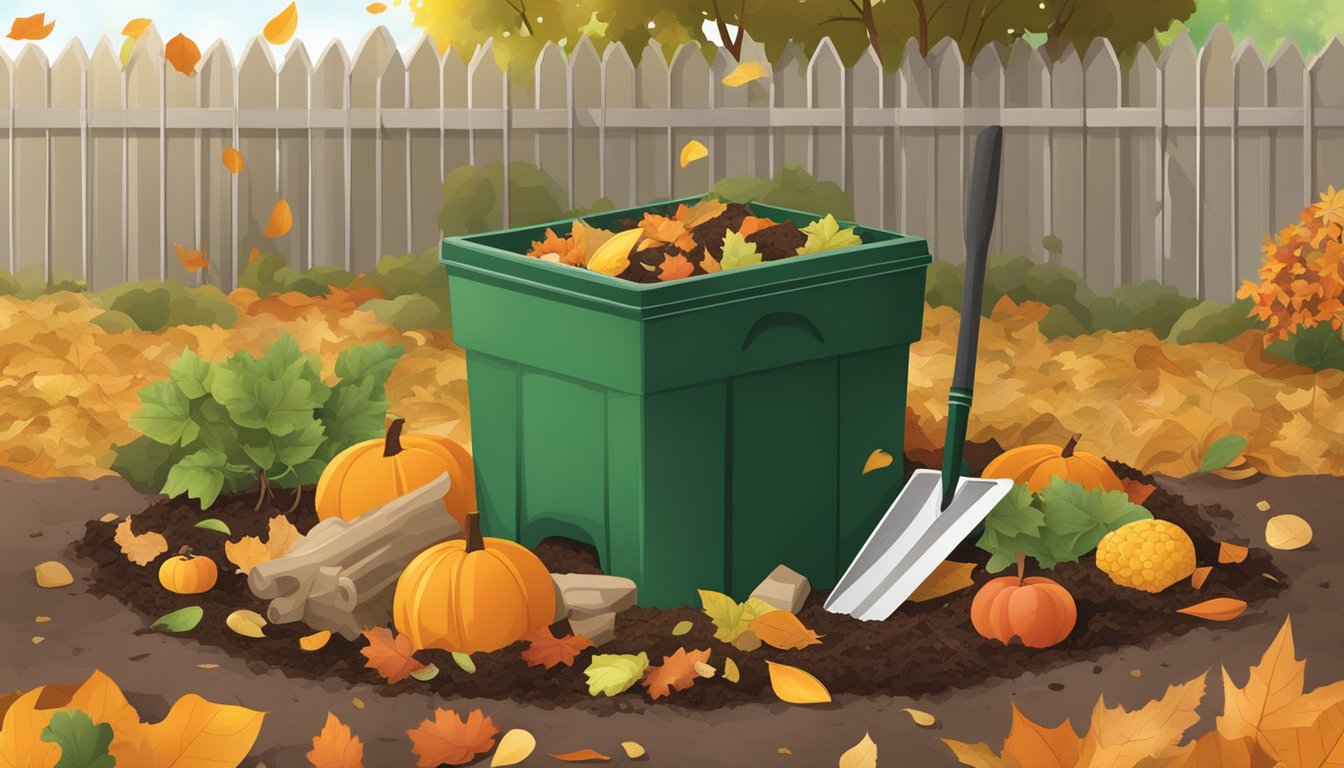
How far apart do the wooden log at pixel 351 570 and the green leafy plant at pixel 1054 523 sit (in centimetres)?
145

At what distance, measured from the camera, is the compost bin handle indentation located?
4.30 meters

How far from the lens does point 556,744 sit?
141 inches

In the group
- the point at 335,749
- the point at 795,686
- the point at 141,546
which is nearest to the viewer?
the point at 335,749

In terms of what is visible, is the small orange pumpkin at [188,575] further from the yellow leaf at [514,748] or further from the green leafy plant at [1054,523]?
the green leafy plant at [1054,523]

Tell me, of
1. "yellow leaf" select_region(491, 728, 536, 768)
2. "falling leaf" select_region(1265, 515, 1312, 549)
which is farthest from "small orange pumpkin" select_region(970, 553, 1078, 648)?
"yellow leaf" select_region(491, 728, 536, 768)

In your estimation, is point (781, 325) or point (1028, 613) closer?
point (1028, 613)

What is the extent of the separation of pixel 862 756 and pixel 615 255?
1583mm

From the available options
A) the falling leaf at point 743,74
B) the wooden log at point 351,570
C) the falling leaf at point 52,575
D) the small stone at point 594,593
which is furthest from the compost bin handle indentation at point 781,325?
the falling leaf at point 743,74

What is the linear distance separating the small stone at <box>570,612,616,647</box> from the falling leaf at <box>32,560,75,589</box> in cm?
143

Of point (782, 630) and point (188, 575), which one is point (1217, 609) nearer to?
point (782, 630)

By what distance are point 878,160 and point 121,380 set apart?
393cm

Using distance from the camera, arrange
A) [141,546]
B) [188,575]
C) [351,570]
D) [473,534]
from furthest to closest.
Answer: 1. [141,546]
2. [188,575]
3. [351,570]
4. [473,534]

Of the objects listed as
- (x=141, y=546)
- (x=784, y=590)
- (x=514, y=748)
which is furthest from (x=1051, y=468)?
(x=141, y=546)

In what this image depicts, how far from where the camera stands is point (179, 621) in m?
4.19
